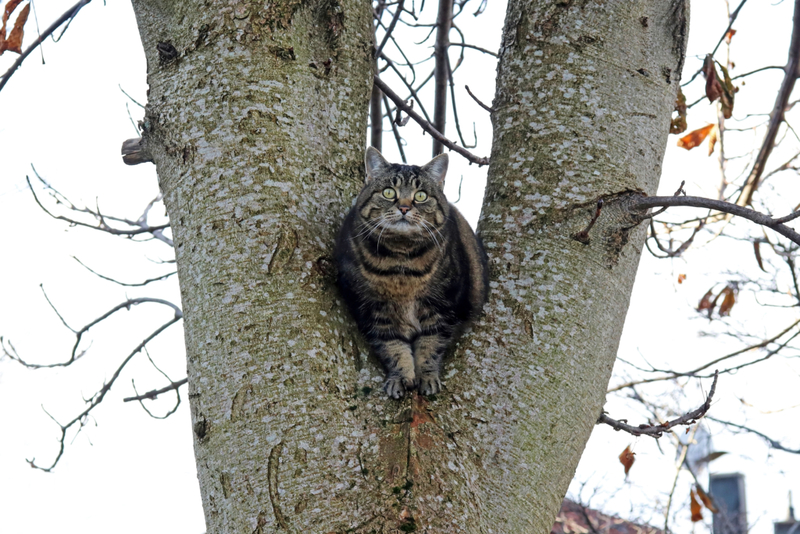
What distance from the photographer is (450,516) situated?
1.73 meters

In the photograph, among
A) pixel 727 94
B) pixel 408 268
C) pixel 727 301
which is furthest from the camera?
pixel 727 301

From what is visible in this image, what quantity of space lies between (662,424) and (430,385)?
2.92 ft

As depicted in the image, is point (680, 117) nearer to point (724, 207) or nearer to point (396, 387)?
point (724, 207)

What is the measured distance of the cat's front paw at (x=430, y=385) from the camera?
2.00 m

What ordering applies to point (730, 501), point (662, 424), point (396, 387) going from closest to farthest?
point (396, 387) → point (662, 424) → point (730, 501)

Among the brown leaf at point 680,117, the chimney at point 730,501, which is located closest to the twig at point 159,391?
the brown leaf at point 680,117

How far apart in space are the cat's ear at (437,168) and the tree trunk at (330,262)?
2.46ft

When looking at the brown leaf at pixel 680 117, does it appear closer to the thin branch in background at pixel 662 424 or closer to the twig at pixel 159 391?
the thin branch in background at pixel 662 424

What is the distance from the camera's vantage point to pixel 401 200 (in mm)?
2951

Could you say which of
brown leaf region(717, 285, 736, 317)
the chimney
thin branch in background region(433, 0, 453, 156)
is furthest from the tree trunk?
the chimney

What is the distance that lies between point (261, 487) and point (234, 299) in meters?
0.52

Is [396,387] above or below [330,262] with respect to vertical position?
below

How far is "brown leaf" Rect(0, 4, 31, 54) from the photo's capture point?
2.92m

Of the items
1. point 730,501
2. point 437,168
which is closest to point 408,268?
point 437,168
